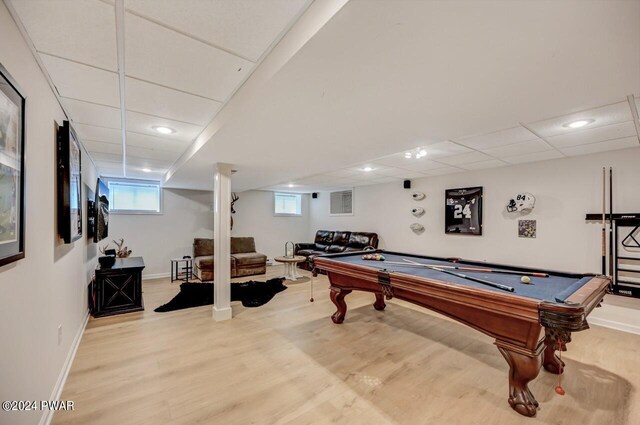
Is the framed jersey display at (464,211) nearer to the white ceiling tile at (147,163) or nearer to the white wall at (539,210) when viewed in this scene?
the white wall at (539,210)

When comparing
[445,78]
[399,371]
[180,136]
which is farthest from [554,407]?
[180,136]

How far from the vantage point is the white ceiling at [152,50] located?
1233mm

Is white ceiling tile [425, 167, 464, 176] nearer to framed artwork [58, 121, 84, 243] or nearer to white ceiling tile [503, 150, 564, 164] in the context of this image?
white ceiling tile [503, 150, 564, 164]

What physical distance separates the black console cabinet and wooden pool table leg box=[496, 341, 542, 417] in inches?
180

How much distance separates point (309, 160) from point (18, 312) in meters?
2.86

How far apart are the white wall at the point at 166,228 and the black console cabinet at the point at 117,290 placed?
2.33 m

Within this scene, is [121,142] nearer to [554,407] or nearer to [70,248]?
[70,248]

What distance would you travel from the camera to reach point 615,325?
351cm

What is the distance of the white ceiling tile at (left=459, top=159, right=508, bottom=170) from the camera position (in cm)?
422

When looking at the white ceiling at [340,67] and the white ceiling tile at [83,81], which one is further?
the white ceiling tile at [83,81]

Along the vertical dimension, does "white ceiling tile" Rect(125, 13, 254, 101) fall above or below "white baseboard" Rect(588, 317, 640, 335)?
above

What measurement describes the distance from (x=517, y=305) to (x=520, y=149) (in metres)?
2.55

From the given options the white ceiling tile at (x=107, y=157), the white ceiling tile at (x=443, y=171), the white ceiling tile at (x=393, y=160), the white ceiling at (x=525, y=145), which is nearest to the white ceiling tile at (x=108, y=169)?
the white ceiling tile at (x=107, y=157)

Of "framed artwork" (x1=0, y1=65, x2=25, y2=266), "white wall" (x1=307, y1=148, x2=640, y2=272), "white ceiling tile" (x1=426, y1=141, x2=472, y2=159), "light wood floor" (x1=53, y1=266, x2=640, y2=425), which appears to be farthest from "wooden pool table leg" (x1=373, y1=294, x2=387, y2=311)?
"framed artwork" (x1=0, y1=65, x2=25, y2=266)
